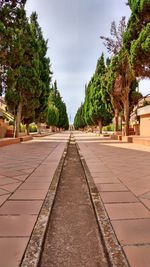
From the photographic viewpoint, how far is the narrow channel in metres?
2.82

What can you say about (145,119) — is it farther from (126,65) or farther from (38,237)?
(38,237)

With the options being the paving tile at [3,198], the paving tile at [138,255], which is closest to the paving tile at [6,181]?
the paving tile at [3,198]

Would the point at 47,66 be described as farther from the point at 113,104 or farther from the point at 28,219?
the point at 28,219

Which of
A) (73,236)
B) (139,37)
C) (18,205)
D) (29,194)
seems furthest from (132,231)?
(139,37)

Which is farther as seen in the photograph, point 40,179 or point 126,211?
point 40,179

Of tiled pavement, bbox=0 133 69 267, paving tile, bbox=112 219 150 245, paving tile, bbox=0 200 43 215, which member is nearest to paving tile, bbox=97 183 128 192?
tiled pavement, bbox=0 133 69 267

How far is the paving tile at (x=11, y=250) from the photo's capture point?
263 centimetres

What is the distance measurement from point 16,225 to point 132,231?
1.29m

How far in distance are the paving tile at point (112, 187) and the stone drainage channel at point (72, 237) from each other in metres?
0.35

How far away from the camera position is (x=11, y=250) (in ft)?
9.46

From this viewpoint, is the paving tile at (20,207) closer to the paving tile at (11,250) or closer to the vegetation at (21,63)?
the paving tile at (11,250)

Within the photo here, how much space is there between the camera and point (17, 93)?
2261 cm

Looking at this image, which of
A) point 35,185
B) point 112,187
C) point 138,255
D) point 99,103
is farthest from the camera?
point 99,103

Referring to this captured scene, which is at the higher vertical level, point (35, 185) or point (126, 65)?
point (126, 65)
